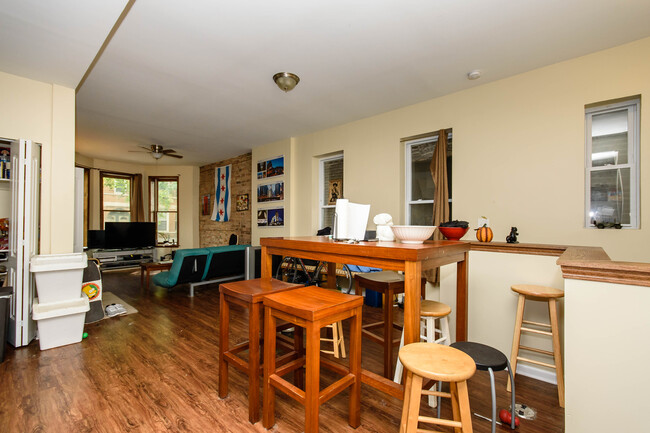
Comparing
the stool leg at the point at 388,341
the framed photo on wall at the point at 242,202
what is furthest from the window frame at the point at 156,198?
the stool leg at the point at 388,341

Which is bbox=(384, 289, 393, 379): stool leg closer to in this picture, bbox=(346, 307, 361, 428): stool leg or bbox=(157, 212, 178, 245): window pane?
bbox=(346, 307, 361, 428): stool leg

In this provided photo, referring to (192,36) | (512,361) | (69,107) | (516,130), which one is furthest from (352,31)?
(69,107)

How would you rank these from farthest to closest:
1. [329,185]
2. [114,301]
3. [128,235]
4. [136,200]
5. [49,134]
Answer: [136,200] → [128,235] → [329,185] → [114,301] → [49,134]

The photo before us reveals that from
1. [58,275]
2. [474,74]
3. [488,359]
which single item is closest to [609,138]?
[474,74]

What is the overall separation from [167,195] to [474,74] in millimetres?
7912

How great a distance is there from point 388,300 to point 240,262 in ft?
11.4

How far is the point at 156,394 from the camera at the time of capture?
195 centimetres

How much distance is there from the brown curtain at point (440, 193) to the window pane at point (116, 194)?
7676mm

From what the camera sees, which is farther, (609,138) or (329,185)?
(329,185)

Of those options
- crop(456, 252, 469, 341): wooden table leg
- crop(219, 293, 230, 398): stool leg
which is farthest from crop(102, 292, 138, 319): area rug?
crop(456, 252, 469, 341): wooden table leg

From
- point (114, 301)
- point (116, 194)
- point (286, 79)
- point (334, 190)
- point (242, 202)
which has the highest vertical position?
point (286, 79)

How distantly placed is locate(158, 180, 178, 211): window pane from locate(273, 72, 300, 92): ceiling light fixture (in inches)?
249

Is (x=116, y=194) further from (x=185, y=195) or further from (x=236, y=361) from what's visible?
(x=236, y=361)

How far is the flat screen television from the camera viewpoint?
21.6ft
